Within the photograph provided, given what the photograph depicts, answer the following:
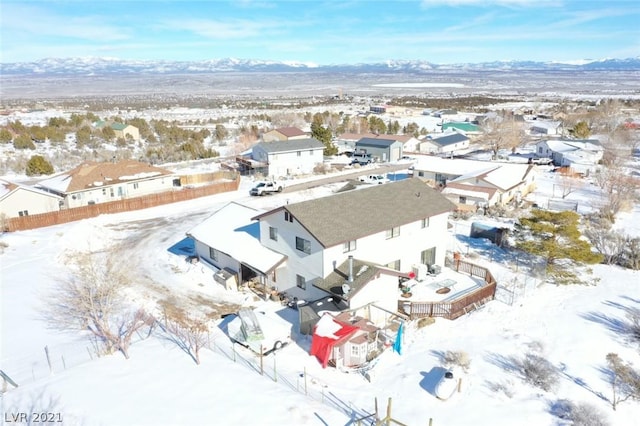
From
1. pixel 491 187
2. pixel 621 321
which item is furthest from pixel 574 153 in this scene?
pixel 621 321

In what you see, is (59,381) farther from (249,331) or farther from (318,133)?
(318,133)

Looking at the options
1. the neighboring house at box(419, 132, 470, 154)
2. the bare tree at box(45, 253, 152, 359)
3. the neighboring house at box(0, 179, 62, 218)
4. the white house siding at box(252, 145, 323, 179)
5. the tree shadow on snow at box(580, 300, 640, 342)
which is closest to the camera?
the bare tree at box(45, 253, 152, 359)

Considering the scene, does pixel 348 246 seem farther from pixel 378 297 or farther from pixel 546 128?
pixel 546 128

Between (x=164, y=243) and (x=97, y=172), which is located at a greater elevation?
(x=97, y=172)

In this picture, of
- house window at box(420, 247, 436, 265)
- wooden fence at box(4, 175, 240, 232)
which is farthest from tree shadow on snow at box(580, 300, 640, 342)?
wooden fence at box(4, 175, 240, 232)

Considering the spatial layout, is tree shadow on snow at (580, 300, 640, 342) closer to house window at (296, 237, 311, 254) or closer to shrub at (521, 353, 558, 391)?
shrub at (521, 353, 558, 391)

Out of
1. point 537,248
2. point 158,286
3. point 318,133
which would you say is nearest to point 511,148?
point 318,133

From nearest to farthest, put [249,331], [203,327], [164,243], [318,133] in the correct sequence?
1. [249,331]
2. [203,327]
3. [164,243]
4. [318,133]
